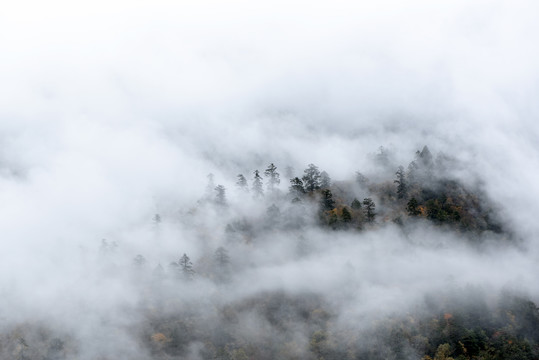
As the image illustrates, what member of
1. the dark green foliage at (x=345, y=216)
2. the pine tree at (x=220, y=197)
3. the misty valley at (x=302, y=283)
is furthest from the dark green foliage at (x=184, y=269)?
the dark green foliage at (x=345, y=216)

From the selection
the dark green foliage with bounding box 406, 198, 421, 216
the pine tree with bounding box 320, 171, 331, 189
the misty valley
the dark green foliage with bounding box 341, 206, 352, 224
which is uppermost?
the pine tree with bounding box 320, 171, 331, 189

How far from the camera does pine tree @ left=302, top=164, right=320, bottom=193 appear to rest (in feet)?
623

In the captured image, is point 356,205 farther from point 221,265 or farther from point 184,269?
point 184,269

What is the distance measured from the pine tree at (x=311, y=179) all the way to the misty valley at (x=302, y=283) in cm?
53

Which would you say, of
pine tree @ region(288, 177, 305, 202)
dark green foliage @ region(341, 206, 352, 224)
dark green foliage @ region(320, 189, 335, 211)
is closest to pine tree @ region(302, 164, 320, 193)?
pine tree @ region(288, 177, 305, 202)

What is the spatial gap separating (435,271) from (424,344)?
111 ft

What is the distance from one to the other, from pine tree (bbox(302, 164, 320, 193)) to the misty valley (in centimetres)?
53

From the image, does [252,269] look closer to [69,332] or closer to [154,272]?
[154,272]

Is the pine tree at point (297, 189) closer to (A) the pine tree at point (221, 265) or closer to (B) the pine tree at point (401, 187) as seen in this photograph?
(B) the pine tree at point (401, 187)

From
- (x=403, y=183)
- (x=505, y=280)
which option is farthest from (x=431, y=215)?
(x=505, y=280)

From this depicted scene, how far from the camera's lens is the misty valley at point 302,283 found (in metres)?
139

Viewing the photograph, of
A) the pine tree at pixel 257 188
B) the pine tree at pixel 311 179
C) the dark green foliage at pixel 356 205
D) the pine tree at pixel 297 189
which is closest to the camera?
the dark green foliage at pixel 356 205

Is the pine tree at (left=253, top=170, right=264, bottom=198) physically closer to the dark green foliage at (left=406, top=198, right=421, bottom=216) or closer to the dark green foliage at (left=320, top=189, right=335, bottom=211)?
the dark green foliage at (left=320, top=189, right=335, bottom=211)

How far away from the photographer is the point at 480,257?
171375mm
